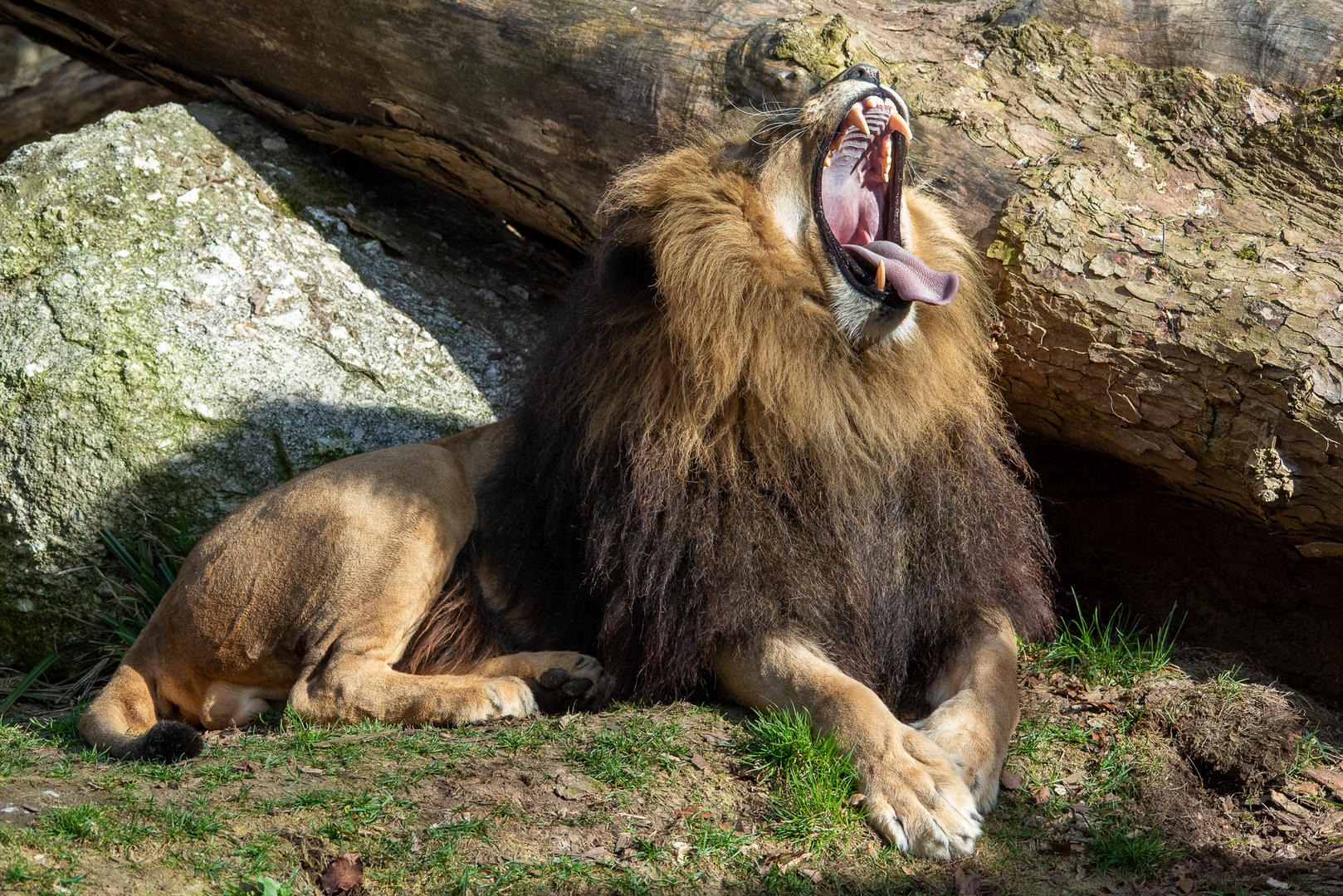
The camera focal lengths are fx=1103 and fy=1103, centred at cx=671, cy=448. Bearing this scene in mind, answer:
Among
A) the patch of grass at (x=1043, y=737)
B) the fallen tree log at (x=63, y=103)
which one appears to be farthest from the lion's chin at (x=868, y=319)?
the fallen tree log at (x=63, y=103)

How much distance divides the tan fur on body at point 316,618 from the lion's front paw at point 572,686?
0.03ft

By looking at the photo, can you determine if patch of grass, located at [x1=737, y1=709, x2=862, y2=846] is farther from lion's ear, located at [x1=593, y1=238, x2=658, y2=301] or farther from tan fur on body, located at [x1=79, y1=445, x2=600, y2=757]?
lion's ear, located at [x1=593, y1=238, x2=658, y2=301]

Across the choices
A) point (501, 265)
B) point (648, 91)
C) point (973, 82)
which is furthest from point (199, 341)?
point (973, 82)

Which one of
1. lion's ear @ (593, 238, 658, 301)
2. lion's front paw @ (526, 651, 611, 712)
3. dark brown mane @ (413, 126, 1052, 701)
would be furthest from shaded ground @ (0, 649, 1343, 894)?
lion's ear @ (593, 238, 658, 301)

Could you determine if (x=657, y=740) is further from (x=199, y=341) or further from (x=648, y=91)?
(x=199, y=341)

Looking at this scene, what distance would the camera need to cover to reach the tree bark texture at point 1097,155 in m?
3.41

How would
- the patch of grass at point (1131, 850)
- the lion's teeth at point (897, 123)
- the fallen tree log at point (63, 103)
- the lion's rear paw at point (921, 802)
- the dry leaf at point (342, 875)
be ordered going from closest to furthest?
the dry leaf at point (342, 875), the lion's rear paw at point (921, 802), the patch of grass at point (1131, 850), the lion's teeth at point (897, 123), the fallen tree log at point (63, 103)

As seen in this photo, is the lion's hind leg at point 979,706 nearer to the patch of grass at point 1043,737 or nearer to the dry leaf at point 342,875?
the patch of grass at point 1043,737

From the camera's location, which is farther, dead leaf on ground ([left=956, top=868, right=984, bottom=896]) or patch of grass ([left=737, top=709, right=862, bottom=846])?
patch of grass ([left=737, top=709, right=862, bottom=846])

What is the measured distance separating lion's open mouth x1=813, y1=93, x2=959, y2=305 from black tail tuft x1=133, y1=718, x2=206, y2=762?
2.27m

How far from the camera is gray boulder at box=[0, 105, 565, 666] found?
4.38 metres

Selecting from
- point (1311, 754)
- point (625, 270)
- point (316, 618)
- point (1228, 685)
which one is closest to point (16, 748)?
point (316, 618)

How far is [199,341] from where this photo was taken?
463cm

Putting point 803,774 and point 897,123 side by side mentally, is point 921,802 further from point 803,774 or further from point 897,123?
point 897,123
